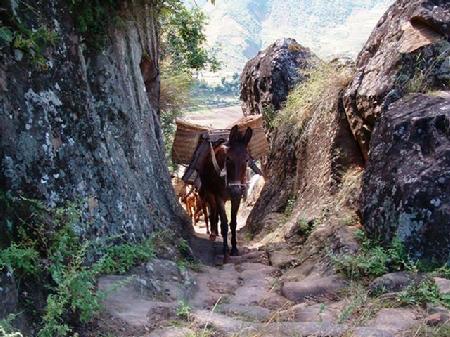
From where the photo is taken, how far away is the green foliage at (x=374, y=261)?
676cm

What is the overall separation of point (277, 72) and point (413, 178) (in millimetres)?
8747

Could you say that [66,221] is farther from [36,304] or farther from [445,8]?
[445,8]

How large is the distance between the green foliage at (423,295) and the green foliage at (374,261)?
611mm

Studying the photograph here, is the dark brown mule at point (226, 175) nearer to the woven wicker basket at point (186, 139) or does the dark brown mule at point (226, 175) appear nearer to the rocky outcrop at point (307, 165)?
the woven wicker basket at point (186, 139)

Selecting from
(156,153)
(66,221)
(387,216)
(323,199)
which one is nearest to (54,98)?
(66,221)

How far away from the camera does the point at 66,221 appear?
532 centimetres

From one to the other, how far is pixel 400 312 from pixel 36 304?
3.30 metres

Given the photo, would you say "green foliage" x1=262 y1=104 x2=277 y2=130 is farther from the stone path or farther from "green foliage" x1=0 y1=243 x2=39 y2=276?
"green foliage" x1=0 y1=243 x2=39 y2=276

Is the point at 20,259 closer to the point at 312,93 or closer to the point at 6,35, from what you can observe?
the point at 6,35

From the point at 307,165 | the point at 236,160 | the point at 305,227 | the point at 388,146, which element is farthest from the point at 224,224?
the point at 388,146

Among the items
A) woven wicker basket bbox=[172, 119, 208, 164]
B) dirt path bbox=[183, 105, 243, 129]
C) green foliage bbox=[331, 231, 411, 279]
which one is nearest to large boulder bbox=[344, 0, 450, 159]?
green foliage bbox=[331, 231, 411, 279]

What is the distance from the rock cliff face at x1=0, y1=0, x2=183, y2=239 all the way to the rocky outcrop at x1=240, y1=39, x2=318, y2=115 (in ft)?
21.3

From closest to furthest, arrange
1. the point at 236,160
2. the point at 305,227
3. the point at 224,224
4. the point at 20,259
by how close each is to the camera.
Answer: the point at 20,259 < the point at 305,227 < the point at 236,160 < the point at 224,224

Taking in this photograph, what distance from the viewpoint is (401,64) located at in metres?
8.98
